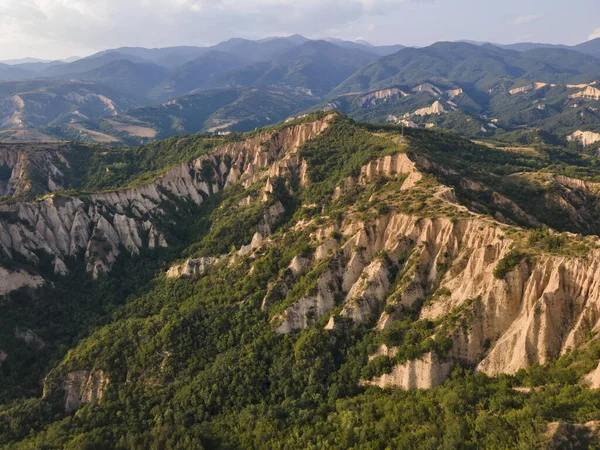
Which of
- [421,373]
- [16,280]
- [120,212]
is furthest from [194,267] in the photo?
[421,373]

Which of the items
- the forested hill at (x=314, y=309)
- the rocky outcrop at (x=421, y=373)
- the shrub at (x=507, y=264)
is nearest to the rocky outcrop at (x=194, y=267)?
the forested hill at (x=314, y=309)

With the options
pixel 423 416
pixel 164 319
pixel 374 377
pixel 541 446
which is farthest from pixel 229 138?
pixel 541 446

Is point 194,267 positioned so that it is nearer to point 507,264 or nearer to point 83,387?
point 83,387

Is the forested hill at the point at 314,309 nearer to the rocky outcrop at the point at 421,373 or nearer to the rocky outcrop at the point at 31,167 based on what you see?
the rocky outcrop at the point at 421,373

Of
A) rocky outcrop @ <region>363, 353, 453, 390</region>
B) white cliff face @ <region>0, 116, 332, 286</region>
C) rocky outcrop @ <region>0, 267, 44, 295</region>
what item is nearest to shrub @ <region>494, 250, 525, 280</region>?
rocky outcrop @ <region>363, 353, 453, 390</region>

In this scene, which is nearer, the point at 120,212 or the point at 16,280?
the point at 16,280

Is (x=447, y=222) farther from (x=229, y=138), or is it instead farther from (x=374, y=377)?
(x=229, y=138)
